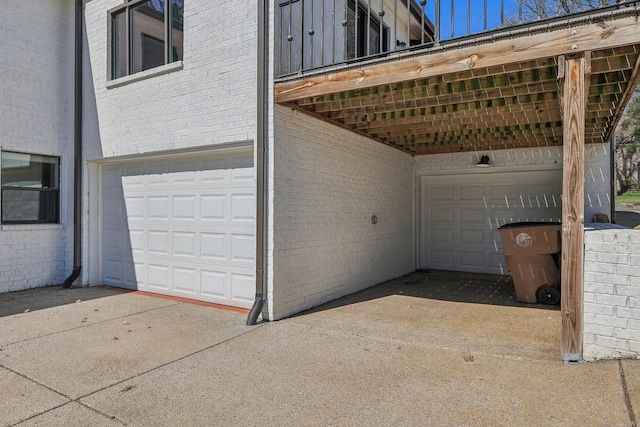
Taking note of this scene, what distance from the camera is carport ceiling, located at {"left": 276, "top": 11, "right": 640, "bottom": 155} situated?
12.4 ft

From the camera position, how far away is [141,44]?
6691 millimetres

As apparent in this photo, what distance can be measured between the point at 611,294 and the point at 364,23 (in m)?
6.21

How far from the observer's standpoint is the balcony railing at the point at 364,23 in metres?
4.15

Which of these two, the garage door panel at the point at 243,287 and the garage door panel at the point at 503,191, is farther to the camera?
the garage door panel at the point at 503,191

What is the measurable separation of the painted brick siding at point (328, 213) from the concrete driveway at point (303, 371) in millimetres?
663

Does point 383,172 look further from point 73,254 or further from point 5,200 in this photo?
point 5,200

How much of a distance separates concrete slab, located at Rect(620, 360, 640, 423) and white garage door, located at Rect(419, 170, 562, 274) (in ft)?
17.2

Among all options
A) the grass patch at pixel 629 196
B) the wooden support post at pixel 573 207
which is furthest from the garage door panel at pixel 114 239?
the grass patch at pixel 629 196

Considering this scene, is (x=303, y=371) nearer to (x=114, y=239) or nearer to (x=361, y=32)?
(x=114, y=239)

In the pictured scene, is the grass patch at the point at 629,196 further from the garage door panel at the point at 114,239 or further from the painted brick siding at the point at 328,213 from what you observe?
the garage door panel at the point at 114,239

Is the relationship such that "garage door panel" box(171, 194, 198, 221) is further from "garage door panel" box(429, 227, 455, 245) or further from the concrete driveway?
"garage door panel" box(429, 227, 455, 245)

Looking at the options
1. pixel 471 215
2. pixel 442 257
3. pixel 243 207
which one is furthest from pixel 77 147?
pixel 471 215

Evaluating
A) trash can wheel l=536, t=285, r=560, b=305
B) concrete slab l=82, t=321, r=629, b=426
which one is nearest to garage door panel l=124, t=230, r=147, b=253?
concrete slab l=82, t=321, r=629, b=426

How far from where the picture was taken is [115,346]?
13.9 feet
